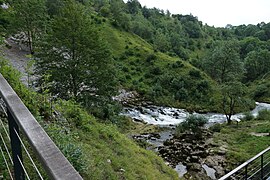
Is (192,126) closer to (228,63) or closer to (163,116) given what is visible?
(163,116)

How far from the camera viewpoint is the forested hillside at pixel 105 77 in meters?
9.18

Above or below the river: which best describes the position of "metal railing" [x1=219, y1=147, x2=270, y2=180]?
above

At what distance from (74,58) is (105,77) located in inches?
95.2

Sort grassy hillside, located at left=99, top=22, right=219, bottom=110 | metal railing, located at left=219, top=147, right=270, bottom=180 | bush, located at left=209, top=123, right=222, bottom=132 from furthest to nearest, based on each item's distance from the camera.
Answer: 1. grassy hillside, located at left=99, top=22, right=219, bottom=110
2. bush, located at left=209, top=123, right=222, bottom=132
3. metal railing, located at left=219, top=147, right=270, bottom=180

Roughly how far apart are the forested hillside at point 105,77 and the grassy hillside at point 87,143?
0.12ft

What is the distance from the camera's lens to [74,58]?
59.4 ft

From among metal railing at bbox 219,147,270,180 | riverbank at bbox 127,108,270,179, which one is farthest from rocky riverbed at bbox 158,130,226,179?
metal railing at bbox 219,147,270,180

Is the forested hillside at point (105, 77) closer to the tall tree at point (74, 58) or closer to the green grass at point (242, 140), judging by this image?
the tall tree at point (74, 58)

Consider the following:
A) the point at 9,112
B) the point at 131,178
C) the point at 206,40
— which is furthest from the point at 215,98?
the point at 206,40

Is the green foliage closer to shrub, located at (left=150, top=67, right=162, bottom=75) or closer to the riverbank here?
shrub, located at (left=150, top=67, right=162, bottom=75)

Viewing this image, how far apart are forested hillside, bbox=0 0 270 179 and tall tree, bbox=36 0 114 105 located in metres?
0.06

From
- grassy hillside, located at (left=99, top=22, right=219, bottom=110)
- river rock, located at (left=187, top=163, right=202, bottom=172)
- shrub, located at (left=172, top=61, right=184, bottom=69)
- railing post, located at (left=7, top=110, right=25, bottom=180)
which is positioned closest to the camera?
railing post, located at (left=7, top=110, right=25, bottom=180)

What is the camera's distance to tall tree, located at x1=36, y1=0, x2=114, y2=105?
695 inches

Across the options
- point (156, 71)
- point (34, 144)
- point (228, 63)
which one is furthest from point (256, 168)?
point (228, 63)
